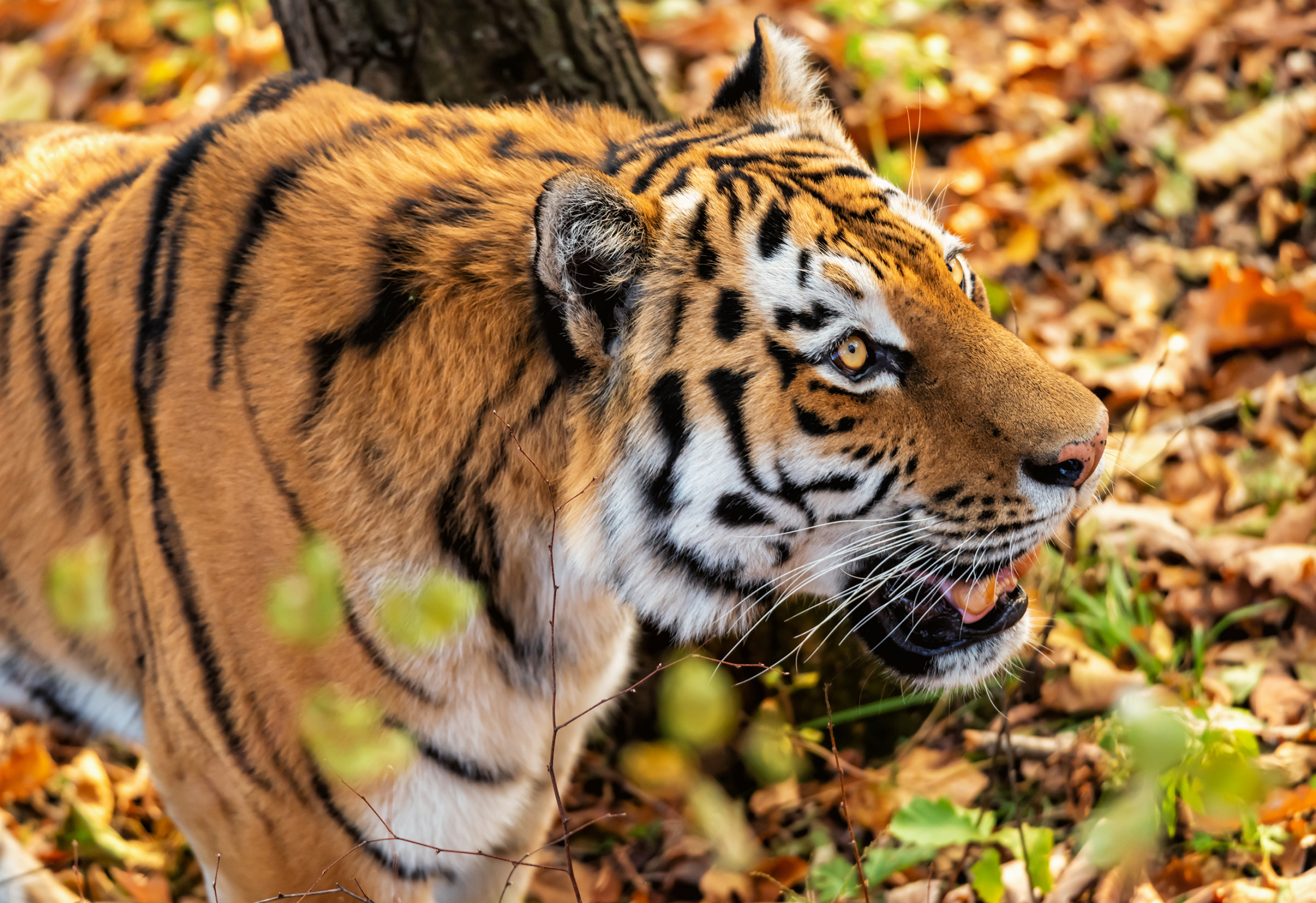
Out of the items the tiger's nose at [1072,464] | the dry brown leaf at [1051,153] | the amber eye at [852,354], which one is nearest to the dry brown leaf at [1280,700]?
the tiger's nose at [1072,464]

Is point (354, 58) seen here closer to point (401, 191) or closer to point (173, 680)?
point (401, 191)

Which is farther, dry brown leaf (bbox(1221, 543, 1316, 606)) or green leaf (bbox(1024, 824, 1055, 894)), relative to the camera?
dry brown leaf (bbox(1221, 543, 1316, 606))

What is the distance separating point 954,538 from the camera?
6.07ft

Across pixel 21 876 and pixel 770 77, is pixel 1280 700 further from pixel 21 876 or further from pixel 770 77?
pixel 21 876

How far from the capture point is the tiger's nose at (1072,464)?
176 cm

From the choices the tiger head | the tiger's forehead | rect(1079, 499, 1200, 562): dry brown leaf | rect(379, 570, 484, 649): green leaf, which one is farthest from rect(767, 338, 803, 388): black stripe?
rect(1079, 499, 1200, 562): dry brown leaf

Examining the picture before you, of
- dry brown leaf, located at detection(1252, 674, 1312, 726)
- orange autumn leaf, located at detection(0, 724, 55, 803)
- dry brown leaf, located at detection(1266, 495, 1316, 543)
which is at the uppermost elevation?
dry brown leaf, located at detection(1266, 495, 1316, 543)

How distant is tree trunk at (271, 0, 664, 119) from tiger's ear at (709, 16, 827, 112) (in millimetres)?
587

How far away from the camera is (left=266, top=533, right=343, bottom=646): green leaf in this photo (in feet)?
5.16

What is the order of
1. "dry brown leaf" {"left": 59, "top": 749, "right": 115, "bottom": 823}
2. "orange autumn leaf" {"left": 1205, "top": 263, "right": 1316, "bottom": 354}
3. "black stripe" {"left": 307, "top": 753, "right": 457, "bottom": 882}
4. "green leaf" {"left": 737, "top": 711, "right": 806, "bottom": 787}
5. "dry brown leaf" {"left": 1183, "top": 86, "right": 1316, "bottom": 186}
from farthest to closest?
"dry brown leaf" {"left": 1183, "top": 86, "right": 1316, "bottom": 186}
"orange autumn leaf" {"left": 1205, "top": 263, "right": 1316, "bottom": 354}
"dry brown leaf" {"left": 59, "top": 749, "right": 115, "bottom": 823}
"green leaf" {"left": 737, "top": 711, "right": 806, "bottom": 787}
"black stripe" {"left": 307, "top": 753, "right": 457, "bottom": 882}

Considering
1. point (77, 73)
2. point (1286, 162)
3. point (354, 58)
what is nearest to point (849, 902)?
point (354, 58)

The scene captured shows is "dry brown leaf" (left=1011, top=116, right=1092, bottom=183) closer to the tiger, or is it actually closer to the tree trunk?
the tree trunk

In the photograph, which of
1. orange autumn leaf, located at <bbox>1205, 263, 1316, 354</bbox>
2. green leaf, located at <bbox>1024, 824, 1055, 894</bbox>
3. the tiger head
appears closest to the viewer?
the tiger head

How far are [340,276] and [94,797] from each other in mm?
1959
